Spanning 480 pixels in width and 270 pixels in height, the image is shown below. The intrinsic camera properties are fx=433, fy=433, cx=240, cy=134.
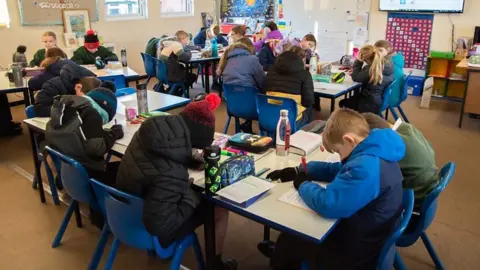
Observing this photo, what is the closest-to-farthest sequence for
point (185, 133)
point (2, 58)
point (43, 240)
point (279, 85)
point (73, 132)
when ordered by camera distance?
point (185, 133)
point (73, 132)
point (43, 240)
point (279, 85)
point (2, 58)

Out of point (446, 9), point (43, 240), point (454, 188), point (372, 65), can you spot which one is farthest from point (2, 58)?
point (446, 9)

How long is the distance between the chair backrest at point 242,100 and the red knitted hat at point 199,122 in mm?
1638

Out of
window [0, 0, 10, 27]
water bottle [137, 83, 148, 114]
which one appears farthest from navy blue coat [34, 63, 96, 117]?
window [0, 0, 10, 27]

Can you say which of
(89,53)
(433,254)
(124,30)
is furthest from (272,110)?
(124,30)

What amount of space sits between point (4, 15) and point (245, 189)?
5.77 metres

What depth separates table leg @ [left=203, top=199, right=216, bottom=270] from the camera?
205cm

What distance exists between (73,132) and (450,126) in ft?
14.4

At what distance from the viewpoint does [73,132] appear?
8.39 ft

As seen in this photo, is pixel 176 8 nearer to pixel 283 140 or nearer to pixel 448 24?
pixel 448 24

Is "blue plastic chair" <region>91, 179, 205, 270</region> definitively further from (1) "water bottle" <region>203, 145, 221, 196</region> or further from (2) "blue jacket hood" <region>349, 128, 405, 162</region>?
(2) "blue jacket hood" <region>349, 128, 405, 162</region>

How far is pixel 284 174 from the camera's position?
2100 mm

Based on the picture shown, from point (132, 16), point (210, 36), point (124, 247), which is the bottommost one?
point (124, 247)

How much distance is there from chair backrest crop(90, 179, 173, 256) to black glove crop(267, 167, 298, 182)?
61 cm

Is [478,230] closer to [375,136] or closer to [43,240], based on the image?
[375,136]
